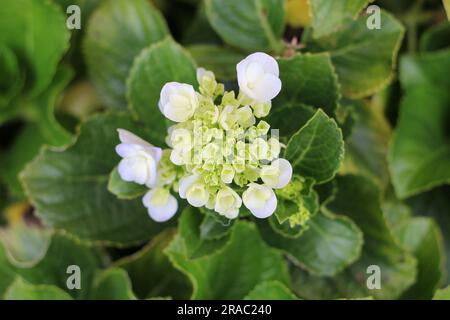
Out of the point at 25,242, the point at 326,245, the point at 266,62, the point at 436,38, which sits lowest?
the point at 25,242

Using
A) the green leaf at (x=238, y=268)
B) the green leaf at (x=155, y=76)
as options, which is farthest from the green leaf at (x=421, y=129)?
the green leaf at (x=155, y=76)

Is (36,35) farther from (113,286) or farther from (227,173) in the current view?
(227,173)

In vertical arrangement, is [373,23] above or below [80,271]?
above

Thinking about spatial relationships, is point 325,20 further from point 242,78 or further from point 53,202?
point 53,202

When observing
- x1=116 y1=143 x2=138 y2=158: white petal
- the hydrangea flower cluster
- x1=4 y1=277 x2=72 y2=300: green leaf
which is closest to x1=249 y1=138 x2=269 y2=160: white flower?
the hydrangea flower cluster

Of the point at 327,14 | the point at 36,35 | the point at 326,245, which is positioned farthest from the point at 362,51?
the point at 36,35

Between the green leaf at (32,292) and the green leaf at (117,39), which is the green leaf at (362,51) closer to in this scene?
the green leaf at (117,39)
